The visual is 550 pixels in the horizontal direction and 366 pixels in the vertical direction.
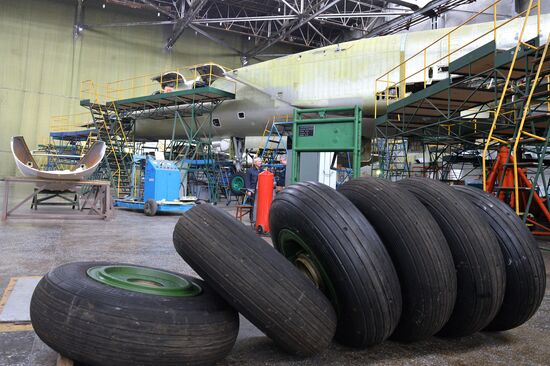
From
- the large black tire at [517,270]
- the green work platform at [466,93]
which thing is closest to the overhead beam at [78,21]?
the green work platform at [466,93]

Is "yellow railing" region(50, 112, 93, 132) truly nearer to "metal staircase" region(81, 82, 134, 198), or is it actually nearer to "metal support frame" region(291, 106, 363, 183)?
"metal staircase" region(81, 82, 134, 198)

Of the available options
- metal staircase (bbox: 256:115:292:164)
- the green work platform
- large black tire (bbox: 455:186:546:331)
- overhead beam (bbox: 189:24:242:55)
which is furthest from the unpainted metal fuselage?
overhead beam (bbox: 189:24:242:55)

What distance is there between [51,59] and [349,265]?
31736 millimetres

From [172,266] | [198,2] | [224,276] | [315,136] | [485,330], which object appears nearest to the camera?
[224,276]

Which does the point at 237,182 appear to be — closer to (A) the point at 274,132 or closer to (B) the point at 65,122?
(A) the point at 274,132

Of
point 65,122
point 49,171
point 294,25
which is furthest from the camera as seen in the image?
point 294,25

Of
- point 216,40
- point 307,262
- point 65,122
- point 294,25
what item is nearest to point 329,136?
point 307,262

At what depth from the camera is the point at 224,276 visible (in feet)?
7.26

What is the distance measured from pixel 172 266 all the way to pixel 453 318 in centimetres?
322

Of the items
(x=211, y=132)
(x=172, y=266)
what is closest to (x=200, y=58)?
(x=211, y=132)

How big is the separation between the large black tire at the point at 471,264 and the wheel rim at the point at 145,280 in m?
1.73

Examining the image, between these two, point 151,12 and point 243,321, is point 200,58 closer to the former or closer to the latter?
point 151,12

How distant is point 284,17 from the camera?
84.4ft

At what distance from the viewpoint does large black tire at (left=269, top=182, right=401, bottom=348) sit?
91.3 inches
